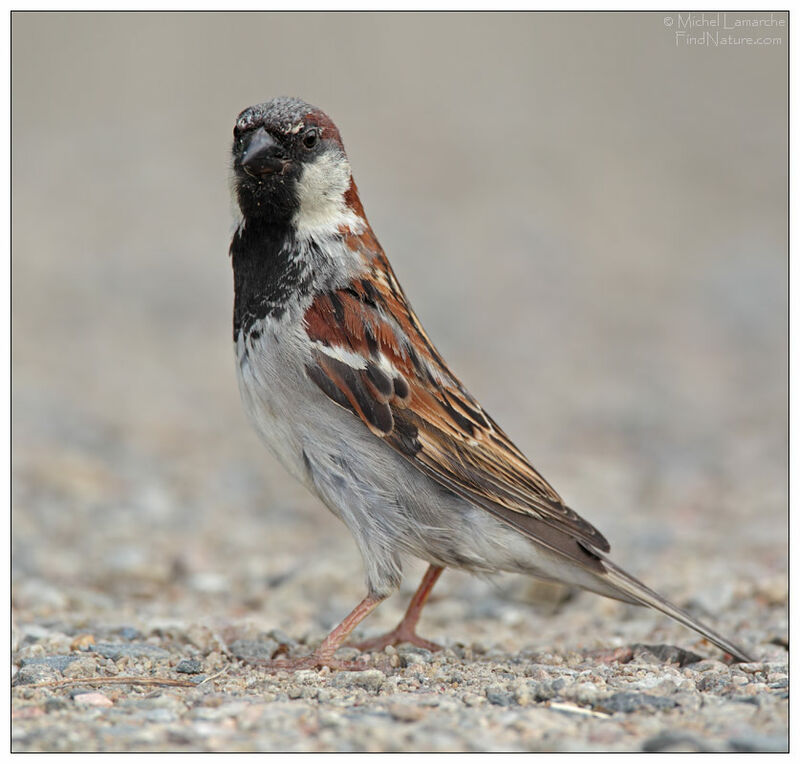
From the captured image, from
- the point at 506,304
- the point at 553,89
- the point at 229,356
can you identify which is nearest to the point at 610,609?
the point at 229,356

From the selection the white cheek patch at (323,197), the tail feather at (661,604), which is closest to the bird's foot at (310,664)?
the tail feather at (661,604)

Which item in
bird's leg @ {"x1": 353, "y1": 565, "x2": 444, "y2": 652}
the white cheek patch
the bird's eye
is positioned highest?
the bird's eye

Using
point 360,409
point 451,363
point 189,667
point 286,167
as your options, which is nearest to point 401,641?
point 189,667

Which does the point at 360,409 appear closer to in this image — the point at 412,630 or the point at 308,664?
the point at 308,664

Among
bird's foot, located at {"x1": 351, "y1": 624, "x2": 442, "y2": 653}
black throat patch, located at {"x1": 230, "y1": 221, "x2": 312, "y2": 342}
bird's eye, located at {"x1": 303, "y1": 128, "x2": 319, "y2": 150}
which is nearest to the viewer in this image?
black throat patch, located at {"x1": 230, "y1": 221, "x2": 312, "y2": 342}

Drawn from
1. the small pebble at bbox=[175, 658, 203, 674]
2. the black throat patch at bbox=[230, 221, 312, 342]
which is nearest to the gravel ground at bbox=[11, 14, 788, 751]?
the small pebble at bbox=[175, 658, 203, 674]

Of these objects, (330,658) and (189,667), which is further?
(330,658)

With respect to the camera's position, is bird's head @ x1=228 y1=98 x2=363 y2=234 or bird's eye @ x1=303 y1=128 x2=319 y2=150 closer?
bird's head @ x1=228 y1=98 x2=363 y2=234

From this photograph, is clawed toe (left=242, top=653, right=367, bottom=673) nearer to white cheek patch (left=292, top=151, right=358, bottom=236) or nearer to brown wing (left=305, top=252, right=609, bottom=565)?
brown wing (left=305, top=252, right=609, bottom=565)
